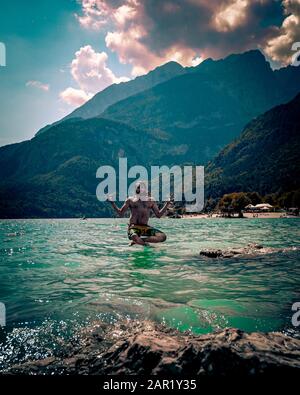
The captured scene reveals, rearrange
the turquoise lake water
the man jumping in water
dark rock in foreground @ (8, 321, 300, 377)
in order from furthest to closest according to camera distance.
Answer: the man jumping in water < the turquoise lake water < dark rock in foreground @ (8, 321, 300, 377)

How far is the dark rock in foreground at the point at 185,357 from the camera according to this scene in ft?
9.75

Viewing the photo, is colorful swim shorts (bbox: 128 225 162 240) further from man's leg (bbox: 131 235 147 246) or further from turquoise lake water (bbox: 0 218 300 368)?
turquoise lake water (bbox: 0 218 300 368)

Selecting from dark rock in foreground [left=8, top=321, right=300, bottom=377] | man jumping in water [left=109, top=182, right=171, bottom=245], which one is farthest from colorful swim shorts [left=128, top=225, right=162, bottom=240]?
dark rock in foreground [left=8, top=321, right=300, bottom=377]

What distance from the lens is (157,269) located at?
993 centimetres

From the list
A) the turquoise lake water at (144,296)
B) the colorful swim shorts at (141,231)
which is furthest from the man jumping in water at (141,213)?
the turquoise lake water at (144,296)

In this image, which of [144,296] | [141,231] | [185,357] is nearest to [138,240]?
[141,231]

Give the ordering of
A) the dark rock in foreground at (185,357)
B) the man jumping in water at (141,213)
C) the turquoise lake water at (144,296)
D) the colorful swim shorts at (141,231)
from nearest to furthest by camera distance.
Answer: the dark rock in foreground at (185,357)
the turquoise lake water at (144,296)
the man jumping in water at (141,213)
the colorful swim shorts at (141,231)

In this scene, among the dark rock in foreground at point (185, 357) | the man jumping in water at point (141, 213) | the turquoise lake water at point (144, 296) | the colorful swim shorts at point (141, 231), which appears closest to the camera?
the dark rock in foreground at point (185, 357)

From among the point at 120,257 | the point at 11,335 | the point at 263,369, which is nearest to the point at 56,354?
the point at 11,335

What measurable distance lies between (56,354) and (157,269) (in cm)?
624

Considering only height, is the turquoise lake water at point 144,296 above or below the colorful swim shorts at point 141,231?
below

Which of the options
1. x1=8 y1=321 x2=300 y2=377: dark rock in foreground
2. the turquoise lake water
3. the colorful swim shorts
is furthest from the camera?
the colorful swim shorts

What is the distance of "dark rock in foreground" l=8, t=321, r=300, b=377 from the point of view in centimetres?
297

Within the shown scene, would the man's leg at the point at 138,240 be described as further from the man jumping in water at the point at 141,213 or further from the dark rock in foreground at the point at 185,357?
the dark rock in foreground at the point at 185,357
